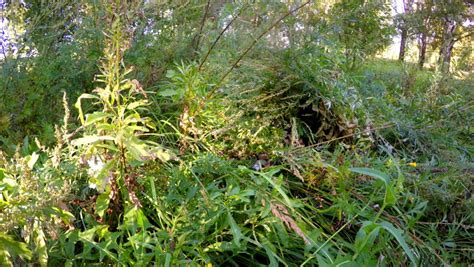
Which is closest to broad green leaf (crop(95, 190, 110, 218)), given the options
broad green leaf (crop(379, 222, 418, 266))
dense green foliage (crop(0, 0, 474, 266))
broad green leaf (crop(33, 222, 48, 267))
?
dense green foliage (crop(0, 0, 474, 266))

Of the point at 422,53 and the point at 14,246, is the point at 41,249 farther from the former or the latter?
the point at 422,53

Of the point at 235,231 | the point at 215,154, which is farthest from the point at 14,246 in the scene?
the point at 215,154

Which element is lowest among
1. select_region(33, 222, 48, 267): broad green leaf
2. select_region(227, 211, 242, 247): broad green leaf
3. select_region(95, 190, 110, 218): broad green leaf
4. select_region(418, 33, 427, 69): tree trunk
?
select_region(33, 222, 48, 267): broad green leaf

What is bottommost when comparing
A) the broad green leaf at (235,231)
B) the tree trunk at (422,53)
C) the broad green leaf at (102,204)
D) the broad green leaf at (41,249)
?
the broad green leaf at (41,249)

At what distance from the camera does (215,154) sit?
5.08ft

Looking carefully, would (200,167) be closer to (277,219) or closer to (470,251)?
(277,219)

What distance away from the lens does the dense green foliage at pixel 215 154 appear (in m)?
1.21

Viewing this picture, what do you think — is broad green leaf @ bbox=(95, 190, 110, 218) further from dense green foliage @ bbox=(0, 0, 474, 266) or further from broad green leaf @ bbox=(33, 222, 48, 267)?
broad green leaf @ bbox=(33, 222, 48, 267)

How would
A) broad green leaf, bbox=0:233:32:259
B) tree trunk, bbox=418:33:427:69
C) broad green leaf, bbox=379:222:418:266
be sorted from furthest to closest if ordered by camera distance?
tree trunk, bbox=418:33:427:69
broad green leaf, bbox=379:222:418:266
broad green leaf, bbox=0:233:32:259

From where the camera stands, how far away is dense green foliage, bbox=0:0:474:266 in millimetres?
1210

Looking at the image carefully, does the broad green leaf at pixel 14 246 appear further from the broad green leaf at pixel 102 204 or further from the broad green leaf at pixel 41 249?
the broad green leaf at pixel 102 204

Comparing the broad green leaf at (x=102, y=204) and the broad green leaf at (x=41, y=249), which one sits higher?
the broad green leaf at (x=102, y=204)

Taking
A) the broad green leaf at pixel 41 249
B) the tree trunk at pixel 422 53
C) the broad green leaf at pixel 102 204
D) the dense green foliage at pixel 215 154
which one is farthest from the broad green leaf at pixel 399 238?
the tree trunk at pixel 422 53

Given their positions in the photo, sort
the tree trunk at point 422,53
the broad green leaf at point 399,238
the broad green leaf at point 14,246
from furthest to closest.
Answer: the tree trunk at point 422,53
the broad green leaf at point 399,238
the broad green leaf at point 14,246
